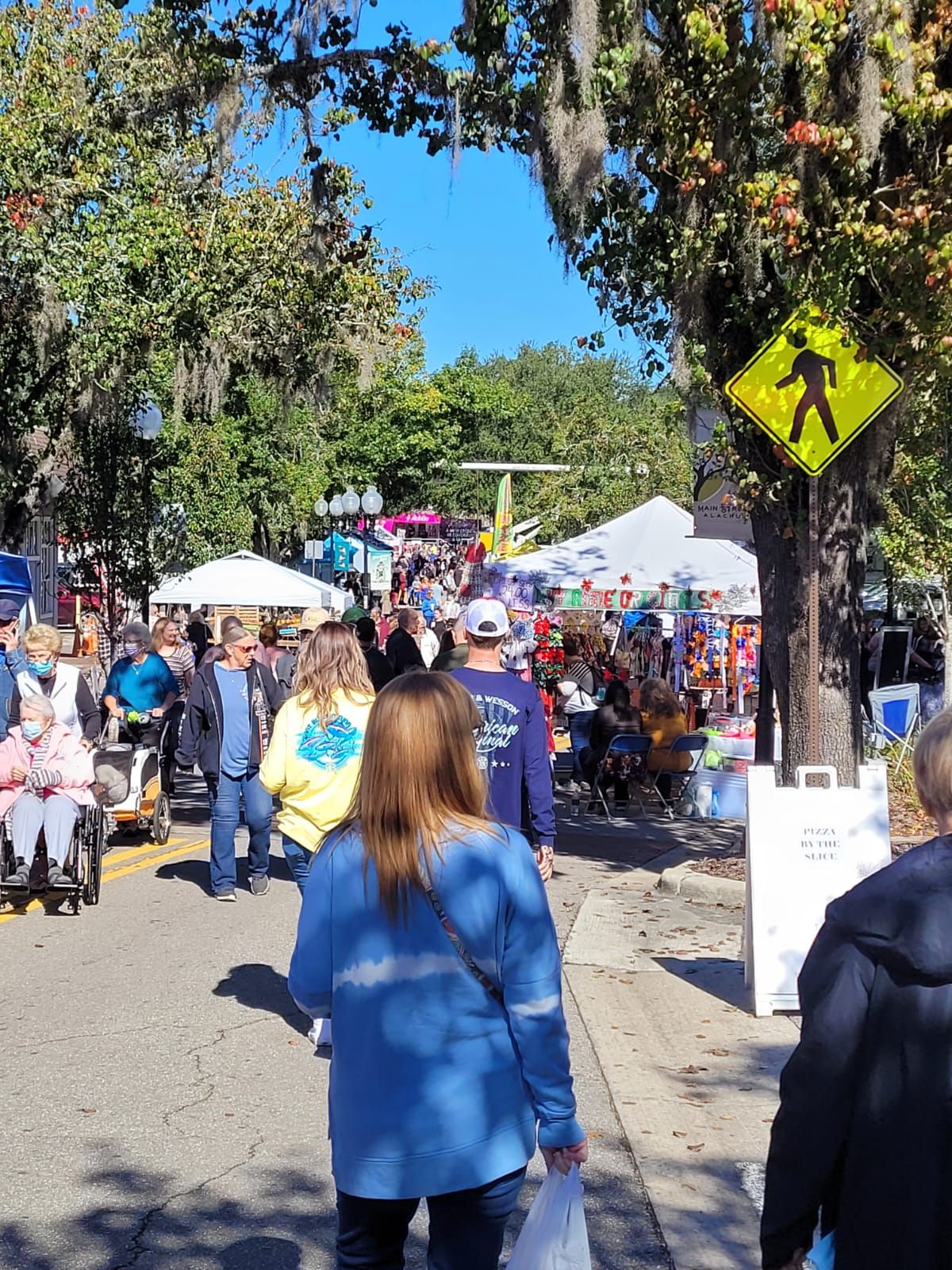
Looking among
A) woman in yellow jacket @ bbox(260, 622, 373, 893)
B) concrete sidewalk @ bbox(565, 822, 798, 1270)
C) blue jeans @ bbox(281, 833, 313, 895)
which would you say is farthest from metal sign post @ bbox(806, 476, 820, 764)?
blue jeans @ bbox(281, 833, 313, 895)

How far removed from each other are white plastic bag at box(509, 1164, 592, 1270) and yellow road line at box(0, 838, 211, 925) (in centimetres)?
686

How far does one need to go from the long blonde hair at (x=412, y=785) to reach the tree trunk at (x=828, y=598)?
671cm

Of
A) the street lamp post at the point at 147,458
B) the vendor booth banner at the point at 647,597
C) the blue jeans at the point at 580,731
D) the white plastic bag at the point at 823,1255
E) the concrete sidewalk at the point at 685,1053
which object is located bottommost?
the concrete sidewalk at the point at 685,1053

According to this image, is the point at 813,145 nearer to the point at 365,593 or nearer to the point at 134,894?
the point at 134,894

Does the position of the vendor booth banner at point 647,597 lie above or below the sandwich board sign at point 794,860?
above

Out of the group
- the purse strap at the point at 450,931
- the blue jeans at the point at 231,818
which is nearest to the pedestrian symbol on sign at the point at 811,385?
the blue jeans at the point at 231,818

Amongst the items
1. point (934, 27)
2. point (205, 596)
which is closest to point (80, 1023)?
point (934, 27)

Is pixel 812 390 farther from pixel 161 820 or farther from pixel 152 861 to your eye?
pixel 161 820

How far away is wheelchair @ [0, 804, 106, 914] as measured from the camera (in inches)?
372

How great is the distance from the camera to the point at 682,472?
1731 inches

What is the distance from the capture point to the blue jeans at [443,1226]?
3021 millimetres

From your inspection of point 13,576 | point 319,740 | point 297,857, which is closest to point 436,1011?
point 319,740

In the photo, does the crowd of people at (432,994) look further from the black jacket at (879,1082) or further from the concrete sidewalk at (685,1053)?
the concrete sidewalk at (685,1053)

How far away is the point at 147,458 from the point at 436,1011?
1584 centimetres
